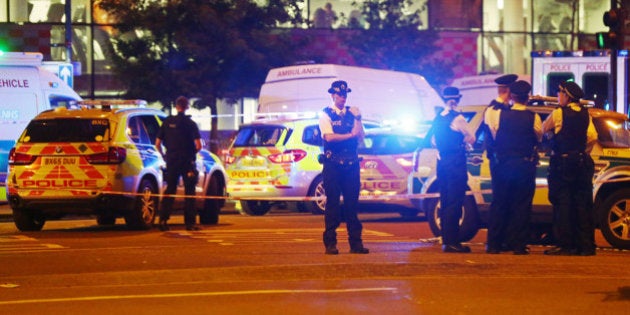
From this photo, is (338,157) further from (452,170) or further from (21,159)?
(21,159)

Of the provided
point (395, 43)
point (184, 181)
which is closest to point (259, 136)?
point (184, 181)

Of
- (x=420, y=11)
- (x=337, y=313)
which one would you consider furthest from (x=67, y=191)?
(x=420, y=11)

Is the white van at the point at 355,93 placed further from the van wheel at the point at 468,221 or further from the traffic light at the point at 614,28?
the van wheel at the point at 468,221

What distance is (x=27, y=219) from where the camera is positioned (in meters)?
15.4

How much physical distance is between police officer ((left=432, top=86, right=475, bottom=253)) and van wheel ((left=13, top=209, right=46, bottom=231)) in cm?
580

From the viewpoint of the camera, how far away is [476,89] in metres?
25.5

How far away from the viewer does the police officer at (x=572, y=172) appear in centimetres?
1156

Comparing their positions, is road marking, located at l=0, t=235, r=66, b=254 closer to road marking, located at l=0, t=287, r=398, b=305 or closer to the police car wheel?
the police car wheel

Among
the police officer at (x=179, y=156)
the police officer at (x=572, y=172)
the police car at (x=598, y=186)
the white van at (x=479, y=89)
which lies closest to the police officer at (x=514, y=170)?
the police officer at (x=572, y=172)

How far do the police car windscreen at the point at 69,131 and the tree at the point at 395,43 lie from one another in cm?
1579

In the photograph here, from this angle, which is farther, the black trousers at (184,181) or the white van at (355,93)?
the white van at (355,93)

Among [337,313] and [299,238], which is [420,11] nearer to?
[299,238]

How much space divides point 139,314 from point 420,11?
79.3 feet

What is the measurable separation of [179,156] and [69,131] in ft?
4.59
